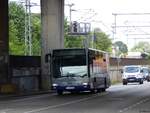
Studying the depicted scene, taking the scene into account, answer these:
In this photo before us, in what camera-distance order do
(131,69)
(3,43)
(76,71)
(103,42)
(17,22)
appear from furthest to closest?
1. (103,42)
2. (17,22)
3. (131,69)
4. (3,43)
5. (76,71)

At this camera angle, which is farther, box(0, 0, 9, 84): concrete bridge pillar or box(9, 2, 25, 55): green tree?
box(9, 2, 25, 55): green tree

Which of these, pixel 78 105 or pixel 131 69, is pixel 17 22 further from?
pixel 78 105

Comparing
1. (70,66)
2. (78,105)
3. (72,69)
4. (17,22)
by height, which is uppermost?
(17,22)

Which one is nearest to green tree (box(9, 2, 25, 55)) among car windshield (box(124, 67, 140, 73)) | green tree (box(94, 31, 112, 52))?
green tree (box(94, 31, 112, 52))

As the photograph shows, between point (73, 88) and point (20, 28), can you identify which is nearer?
point (73, 88)

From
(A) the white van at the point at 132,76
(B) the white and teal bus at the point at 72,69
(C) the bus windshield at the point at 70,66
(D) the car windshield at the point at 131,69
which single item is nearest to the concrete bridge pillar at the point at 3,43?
(B) the white and teal bus at the point at 72,69

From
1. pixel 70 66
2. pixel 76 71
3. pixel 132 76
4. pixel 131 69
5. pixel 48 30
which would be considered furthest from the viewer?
pixel 131 69

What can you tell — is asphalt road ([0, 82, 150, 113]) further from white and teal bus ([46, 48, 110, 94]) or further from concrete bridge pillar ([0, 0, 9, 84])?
concrete bridge pillar ([0, 0, 9, 84])

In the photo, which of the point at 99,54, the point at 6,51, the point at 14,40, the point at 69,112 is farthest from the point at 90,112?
the point at 14,40

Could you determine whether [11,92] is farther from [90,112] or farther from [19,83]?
[90,112]

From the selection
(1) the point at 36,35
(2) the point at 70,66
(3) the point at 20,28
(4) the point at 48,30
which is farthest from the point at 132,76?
(1) the point at 36,35

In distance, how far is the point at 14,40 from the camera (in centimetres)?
9706

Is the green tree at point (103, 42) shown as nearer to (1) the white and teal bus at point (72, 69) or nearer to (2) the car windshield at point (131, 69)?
(2) the car windshield at point (131, 69)

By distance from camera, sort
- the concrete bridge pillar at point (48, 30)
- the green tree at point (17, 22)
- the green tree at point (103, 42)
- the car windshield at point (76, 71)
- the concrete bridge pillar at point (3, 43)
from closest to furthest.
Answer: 1. the car windshield at point (76, 71)
2. the concrete bridge pillar at point (3, 43)
3. the concrete bridge pillar at point (48, 30)
4. the green tree at point (17, 22)
5. the green tree at point (103, 42)
